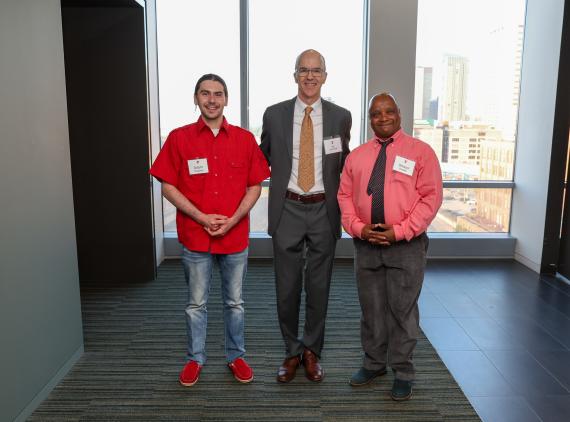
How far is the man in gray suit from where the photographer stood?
2.53 m

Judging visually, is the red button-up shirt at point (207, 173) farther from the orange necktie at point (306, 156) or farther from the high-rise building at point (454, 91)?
the high-rise building at point (454, 91)

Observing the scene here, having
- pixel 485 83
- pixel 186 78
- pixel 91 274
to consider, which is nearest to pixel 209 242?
pixel 91 274

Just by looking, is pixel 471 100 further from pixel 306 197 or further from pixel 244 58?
pixel 306 197

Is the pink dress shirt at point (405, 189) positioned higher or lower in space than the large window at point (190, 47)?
lower

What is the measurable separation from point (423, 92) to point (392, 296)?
336 cm

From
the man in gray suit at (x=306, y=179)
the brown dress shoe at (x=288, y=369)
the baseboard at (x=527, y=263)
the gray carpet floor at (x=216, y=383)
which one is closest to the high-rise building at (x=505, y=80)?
the baseboard at (x=527, y=263)

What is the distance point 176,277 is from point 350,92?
259 cm

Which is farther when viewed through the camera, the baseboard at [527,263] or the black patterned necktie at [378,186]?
the baseboard at [527,263]

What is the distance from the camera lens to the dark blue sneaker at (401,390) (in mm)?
2519

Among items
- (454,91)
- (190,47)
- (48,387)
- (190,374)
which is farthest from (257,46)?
(48,387)

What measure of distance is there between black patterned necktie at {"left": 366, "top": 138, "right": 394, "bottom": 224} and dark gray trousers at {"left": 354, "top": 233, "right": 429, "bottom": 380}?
172 millimetres

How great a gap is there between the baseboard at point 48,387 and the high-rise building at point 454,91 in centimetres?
417

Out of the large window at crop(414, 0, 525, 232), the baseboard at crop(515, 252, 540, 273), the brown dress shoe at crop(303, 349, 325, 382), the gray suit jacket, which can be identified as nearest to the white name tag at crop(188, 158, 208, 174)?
the gray suit jacket

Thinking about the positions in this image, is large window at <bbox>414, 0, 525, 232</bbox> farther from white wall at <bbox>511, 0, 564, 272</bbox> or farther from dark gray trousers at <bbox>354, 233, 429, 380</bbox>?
dark gray trousers at <bbox>354, 233, 429, 380</bbox>
